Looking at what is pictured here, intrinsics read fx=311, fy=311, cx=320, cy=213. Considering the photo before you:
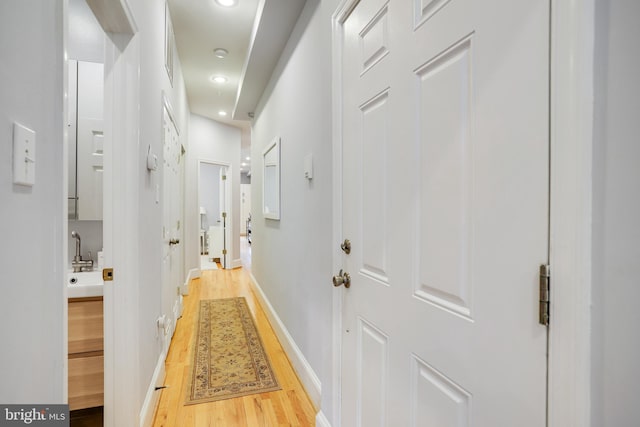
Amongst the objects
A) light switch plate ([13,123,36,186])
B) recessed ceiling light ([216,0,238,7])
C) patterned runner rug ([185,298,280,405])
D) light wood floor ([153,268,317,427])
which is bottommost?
light wood floor ([153,268,317,427])

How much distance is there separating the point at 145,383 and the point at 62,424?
116 cm

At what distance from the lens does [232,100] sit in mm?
4742

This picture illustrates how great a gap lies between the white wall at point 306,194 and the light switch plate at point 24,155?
1106 millimetres

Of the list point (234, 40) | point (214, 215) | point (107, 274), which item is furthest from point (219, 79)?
point (214, 215)

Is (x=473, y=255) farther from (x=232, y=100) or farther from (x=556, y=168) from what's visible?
(x=232, y=100)

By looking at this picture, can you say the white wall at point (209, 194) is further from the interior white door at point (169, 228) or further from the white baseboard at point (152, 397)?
the white baseboard at point (152, 397)

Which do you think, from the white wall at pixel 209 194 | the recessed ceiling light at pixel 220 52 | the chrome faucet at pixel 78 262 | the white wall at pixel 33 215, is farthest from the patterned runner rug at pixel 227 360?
the white wall at pixel 209 194

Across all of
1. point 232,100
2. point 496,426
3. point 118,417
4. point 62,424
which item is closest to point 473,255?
point 496,426

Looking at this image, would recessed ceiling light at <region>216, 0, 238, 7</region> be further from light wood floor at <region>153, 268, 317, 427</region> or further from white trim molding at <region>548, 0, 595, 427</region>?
light wood floor at <region>153, 268, 317, 427</region>

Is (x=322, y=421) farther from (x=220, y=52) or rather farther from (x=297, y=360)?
(x=220, y=52)

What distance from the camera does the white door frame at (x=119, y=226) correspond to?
143 cm

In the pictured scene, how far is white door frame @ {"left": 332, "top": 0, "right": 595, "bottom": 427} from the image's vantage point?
492 millimetres

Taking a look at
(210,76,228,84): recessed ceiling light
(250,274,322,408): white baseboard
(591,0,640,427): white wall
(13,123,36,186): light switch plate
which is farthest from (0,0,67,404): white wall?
(210,76,228,84): recessed ceiling light

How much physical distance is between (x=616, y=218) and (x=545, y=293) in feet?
0.53
